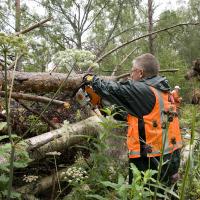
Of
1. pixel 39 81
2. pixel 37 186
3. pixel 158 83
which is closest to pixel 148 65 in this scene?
pixel 158 83

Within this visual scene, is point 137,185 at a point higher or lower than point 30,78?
lower

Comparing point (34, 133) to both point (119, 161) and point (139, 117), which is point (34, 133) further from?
point (139, 117)

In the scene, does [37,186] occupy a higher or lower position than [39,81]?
lower

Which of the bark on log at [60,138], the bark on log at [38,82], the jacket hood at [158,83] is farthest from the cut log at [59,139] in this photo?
the jacket hood at [158,83]

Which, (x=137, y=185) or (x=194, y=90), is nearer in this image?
(x=194, y=90)

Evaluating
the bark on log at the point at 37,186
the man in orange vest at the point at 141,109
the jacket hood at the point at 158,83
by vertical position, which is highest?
the jacket hood at the point at 158,83

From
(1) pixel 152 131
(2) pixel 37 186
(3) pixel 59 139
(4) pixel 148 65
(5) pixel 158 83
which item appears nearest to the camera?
(1) pixel 152 131

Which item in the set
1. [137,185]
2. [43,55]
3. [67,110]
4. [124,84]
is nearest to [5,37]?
[137,185]

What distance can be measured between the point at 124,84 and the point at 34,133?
76.2 inches

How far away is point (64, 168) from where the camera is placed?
524 cm

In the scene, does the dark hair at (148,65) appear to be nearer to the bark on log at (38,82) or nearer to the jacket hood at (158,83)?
the jacket hood at (158,83)

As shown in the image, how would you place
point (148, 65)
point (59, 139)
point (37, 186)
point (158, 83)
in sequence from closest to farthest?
point (158, 83), point (148, 65), point (37, 186), point (59, 139)

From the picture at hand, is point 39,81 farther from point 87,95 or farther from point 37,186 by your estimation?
point 37,186

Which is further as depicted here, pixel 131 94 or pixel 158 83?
pixel 158 83
